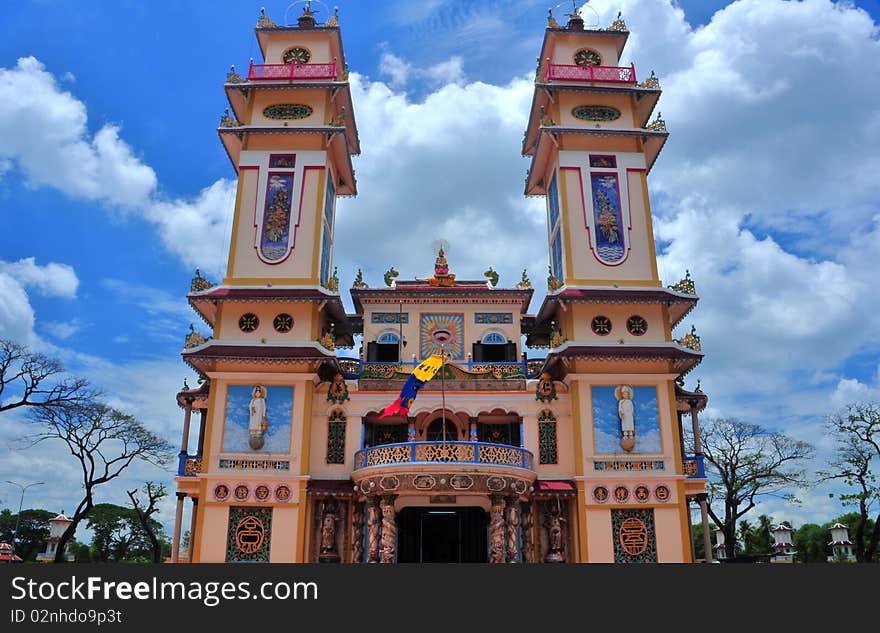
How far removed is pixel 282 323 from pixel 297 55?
12.7 metres

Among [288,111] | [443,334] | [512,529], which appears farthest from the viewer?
[288,111]

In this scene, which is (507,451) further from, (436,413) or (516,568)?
(516,568)

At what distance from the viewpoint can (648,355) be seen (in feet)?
85.3

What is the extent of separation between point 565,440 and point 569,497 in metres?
2.03

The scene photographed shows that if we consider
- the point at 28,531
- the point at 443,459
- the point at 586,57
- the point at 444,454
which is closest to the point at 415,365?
the point at 444,454

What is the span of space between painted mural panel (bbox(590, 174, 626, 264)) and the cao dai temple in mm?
89

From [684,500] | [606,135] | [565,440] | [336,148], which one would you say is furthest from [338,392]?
[606,135]

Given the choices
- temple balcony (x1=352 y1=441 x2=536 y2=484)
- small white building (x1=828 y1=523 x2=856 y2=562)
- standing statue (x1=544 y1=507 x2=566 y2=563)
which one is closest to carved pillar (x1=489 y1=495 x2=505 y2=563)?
temple balcony (x1=352 y1=441 x2=536 y2=484)

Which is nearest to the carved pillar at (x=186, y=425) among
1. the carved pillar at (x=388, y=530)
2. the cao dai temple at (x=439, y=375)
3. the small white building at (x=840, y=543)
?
the cao dai temple at (x=439, y=375)

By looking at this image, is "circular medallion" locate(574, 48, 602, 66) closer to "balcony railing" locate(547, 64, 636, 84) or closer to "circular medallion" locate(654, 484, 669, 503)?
"balcony railing" locate(547, 64, 636, 84)

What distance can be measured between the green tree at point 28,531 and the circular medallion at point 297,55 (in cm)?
4361

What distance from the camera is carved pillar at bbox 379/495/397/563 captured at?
75.8 feet

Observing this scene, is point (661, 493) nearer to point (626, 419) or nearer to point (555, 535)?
point (626, 419)

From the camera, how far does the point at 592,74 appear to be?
101 ft
